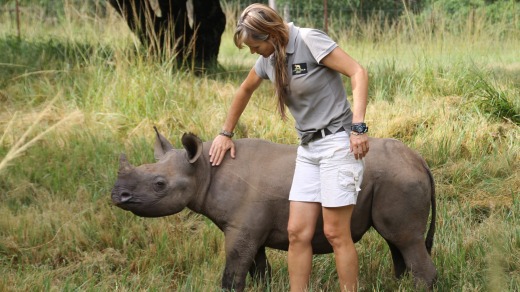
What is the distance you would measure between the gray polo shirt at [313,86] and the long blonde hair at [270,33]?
0.18 feet

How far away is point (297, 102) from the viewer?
4.39 m

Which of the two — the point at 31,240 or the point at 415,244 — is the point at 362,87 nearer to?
the point at 415,244

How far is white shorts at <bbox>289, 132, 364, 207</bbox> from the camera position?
13.8 feet

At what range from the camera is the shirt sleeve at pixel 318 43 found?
4.23 meters

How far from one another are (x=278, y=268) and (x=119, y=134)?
3.48 meters

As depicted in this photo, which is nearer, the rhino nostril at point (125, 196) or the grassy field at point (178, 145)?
the rhino nostril at point (125, 196)

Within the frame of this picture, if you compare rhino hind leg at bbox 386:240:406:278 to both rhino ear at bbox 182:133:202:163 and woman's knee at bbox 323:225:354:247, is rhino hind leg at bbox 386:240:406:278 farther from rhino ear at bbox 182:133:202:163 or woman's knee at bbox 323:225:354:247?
rhino ear at bbox 182:133:202:163

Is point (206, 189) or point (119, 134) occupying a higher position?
point (206, 189)

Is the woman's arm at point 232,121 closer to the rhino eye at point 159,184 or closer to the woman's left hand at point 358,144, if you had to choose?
the rhino eye at point 159,184

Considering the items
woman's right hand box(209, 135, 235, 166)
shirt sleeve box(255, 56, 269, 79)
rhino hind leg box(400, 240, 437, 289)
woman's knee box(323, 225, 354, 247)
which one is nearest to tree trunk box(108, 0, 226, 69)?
woman's right hand box(209, 135, 235, 166)

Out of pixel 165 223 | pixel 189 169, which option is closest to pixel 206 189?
pixel 189 169

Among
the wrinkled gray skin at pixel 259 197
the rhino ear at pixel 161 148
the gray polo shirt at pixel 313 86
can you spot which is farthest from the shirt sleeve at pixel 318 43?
the rhino ear at pixel 161 148

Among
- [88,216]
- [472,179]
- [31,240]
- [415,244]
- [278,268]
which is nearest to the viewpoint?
[415,244]

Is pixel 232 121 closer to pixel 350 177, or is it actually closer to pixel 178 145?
pixel 350 177
